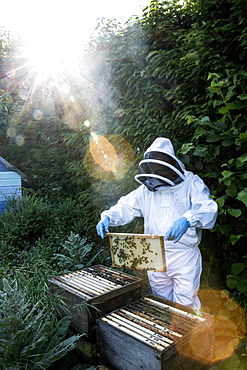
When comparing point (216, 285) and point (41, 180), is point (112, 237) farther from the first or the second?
point (41, 180)

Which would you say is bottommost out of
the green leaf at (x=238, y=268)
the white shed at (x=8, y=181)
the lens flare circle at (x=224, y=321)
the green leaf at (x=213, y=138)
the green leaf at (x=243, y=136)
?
the lens flare circle at (x=224, y=321)

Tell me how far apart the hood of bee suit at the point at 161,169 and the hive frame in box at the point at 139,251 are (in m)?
0.54

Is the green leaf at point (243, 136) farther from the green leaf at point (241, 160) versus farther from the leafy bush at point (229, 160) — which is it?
the green leaf at point (241, 160)

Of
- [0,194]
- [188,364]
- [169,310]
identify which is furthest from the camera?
[0,194]

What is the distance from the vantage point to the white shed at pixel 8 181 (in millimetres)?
6336

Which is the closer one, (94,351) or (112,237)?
(94,351)

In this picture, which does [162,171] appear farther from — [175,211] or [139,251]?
[139,251]

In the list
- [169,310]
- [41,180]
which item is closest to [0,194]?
[41,180]

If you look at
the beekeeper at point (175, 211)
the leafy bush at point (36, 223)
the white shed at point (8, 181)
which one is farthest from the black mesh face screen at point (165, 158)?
the white shed at point (8, 181)

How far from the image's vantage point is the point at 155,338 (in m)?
1.79

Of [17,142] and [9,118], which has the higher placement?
[9,118]

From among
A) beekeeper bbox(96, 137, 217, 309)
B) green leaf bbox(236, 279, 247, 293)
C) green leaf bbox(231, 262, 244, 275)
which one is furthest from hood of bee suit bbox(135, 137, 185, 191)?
green leaf bbox(236, 279, 247, 293)

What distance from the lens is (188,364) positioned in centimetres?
187

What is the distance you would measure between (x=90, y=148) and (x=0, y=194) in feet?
8.03
